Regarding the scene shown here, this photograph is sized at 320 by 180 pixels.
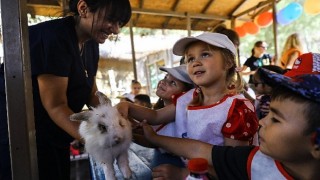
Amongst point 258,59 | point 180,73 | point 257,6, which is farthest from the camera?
point 257,6

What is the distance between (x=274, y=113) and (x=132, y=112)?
90 centimetres

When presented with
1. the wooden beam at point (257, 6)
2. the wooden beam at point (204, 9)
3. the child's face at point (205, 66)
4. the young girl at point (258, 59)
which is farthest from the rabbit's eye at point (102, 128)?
the wooden beam at point (257, 6)

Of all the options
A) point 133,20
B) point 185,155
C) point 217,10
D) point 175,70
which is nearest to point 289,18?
point 217,10

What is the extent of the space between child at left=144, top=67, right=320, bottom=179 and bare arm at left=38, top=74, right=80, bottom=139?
61cm

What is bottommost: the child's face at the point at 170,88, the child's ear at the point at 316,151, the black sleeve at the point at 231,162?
the black sleeve at the point at 231,162

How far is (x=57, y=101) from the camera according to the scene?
121 centimetres

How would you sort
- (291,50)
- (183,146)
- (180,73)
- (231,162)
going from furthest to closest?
(291,50) < (180,73) < (183,146) < (231,162)

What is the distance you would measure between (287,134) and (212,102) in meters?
0.71

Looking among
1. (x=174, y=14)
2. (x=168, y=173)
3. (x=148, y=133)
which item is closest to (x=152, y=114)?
(x=148, y=133)

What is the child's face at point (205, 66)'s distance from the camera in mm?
1506

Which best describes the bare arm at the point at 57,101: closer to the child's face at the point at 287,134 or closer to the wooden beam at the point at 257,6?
the child's face at the point at 287,134

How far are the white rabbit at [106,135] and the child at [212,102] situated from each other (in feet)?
1.00

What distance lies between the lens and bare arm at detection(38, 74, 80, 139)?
116 cm

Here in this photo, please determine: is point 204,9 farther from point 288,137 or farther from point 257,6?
point 288,137
